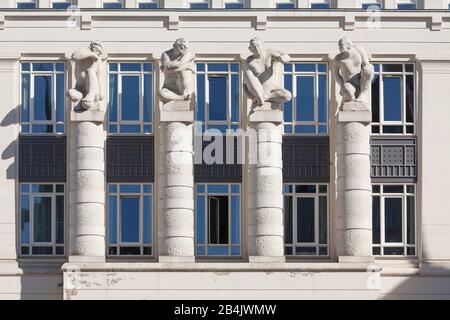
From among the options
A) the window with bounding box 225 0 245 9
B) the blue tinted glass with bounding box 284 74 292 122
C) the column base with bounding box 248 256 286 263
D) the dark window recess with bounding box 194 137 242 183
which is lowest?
the column base with bounding box 248 256 286 263

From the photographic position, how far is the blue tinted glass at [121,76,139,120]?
190 ft

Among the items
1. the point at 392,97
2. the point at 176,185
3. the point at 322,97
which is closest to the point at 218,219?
the point at 176,185

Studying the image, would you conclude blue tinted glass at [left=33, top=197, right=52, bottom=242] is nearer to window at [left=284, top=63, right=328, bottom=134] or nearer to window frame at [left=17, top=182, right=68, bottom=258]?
window frame at [left=17, top=182, right=68, bottom=258]

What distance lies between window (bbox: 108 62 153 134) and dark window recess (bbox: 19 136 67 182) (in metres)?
1.84

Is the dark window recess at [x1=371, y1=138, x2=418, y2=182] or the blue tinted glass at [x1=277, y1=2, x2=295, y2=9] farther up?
the blue tinted glass at [x1=277, y1=2, x2=295, y2=9]

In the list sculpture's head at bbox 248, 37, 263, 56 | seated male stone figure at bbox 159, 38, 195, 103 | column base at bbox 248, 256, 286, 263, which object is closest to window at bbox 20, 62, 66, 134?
seated male stone figure at bbox 159, 38, 195, 103

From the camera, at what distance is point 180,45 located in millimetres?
56188

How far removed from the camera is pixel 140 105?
57938 millimetres

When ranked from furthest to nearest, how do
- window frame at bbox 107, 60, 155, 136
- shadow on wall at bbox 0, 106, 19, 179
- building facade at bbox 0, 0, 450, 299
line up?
window frame at bbox 107, 60, 155, 136, shadow on wall at bbox 0, 106, 19, 179, building facade at bbox 0, 0, 450, 299

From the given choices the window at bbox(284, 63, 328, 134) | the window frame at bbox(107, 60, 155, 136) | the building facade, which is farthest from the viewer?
the window at bbox(284, 63, 328, 134)

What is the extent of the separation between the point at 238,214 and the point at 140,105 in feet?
15.7

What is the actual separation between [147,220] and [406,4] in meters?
11.1

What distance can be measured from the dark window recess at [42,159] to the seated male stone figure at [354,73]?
364 inches

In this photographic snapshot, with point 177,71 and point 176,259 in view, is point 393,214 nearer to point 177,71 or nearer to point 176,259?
point 176,259
